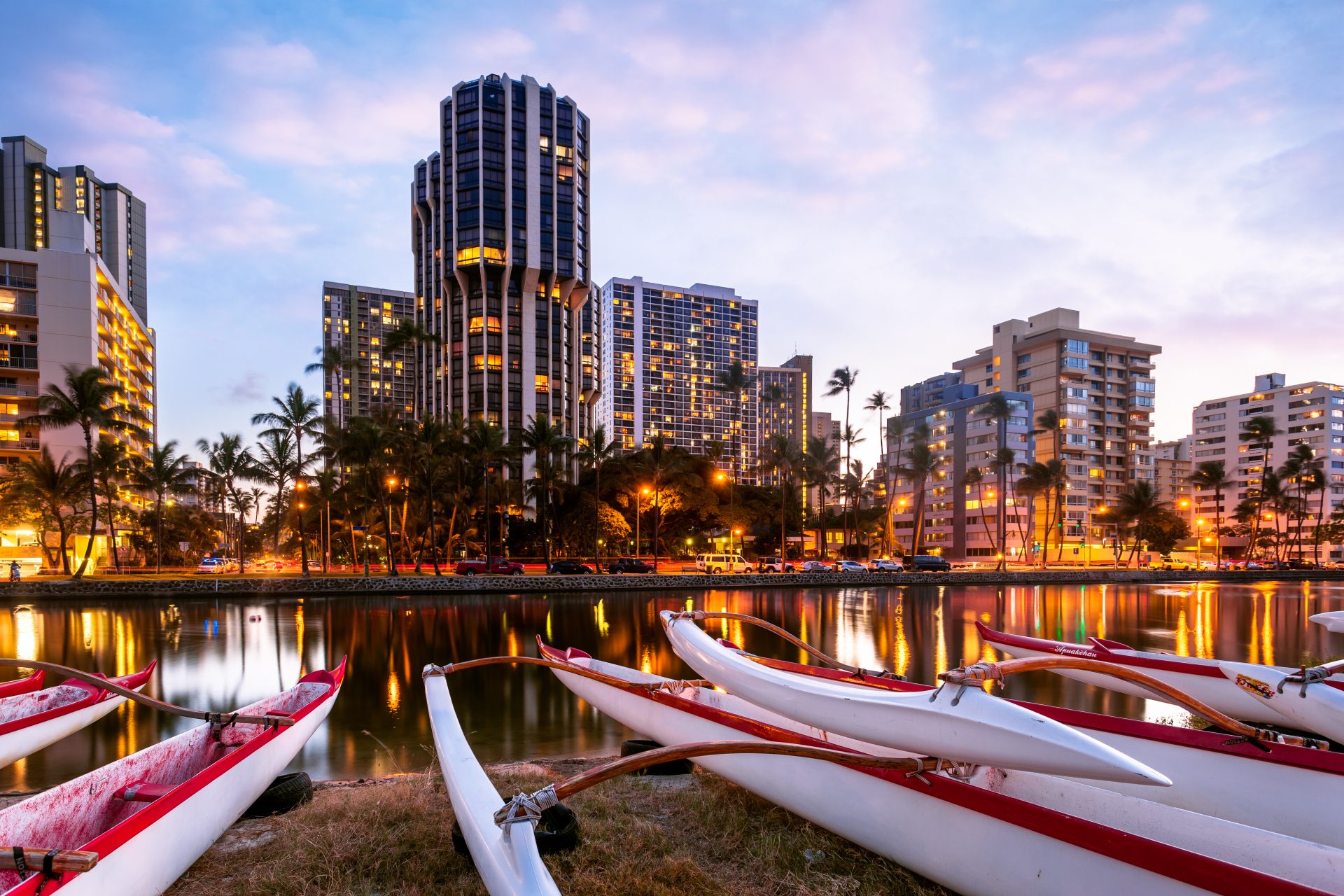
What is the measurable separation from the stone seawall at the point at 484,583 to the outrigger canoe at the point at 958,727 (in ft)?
114

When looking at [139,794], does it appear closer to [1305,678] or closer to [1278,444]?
[1305,678]

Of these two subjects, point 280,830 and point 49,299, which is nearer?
point 280,830

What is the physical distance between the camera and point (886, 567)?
174ft

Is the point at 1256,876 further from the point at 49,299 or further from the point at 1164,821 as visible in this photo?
the point at 49,299

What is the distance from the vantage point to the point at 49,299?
59.2 metres

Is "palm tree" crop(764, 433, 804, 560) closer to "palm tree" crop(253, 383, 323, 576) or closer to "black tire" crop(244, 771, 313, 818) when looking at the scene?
"palm tree" crop(253, 383, 323, 576)

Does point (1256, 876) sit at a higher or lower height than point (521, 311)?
lower

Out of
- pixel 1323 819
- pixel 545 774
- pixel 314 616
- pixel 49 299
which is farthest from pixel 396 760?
pixel 49 299

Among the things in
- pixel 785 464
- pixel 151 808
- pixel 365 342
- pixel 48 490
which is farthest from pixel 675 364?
pixel 151 808

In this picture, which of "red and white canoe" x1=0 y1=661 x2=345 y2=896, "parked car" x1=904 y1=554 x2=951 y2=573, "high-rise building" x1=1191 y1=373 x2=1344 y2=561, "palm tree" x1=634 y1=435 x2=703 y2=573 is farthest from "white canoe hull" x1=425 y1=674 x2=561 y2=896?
"high-rise building" x1=1191 y1=373 x2=1344 y2=561

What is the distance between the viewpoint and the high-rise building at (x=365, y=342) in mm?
142125

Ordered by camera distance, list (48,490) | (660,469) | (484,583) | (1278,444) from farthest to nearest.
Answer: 1. (1278,444)
2. (660,469)
3. (48,490)
4. (484,583)

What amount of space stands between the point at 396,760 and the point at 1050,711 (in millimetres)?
7680

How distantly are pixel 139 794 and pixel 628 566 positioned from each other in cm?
4194
